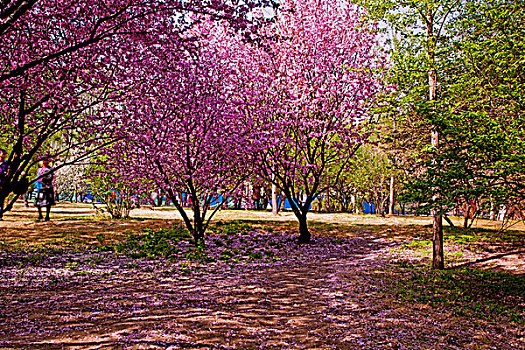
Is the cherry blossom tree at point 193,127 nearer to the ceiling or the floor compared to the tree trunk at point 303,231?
nearer to the ceiling

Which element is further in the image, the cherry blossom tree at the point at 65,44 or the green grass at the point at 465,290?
the green grass at the point at 465,290

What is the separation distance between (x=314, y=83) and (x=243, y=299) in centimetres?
950

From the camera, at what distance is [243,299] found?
6.75 metres

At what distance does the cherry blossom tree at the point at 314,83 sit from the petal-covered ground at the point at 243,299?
4338mm

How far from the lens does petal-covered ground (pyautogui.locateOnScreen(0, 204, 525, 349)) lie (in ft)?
16.5

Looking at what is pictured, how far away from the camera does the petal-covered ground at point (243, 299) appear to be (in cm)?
502

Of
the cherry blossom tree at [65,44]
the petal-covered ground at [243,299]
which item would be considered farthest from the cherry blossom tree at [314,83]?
the cherry blossom tree at [65,44]

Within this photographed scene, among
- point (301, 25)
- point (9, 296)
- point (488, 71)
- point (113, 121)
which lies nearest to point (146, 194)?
point (113, 121)

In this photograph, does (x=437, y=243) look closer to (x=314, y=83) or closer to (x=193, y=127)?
(x=314, y=83)

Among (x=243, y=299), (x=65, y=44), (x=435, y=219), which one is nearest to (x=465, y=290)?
(x=435, y=219)

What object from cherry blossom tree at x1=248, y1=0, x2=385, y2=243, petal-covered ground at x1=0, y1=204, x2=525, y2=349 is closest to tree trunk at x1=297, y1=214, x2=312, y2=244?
cherry blossom tree at x1=248, y1=0, x2=385, y2=243

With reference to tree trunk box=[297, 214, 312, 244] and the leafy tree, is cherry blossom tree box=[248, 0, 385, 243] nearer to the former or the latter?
tree trunk box=[297, 214, 312, 244]

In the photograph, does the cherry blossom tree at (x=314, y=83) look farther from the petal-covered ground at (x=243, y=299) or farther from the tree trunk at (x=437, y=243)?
the tree trunk at (x=437, y=243)

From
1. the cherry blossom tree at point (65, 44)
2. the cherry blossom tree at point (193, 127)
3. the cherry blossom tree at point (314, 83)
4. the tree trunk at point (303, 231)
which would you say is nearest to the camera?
the cherry blossom tree at point (65, 44)
